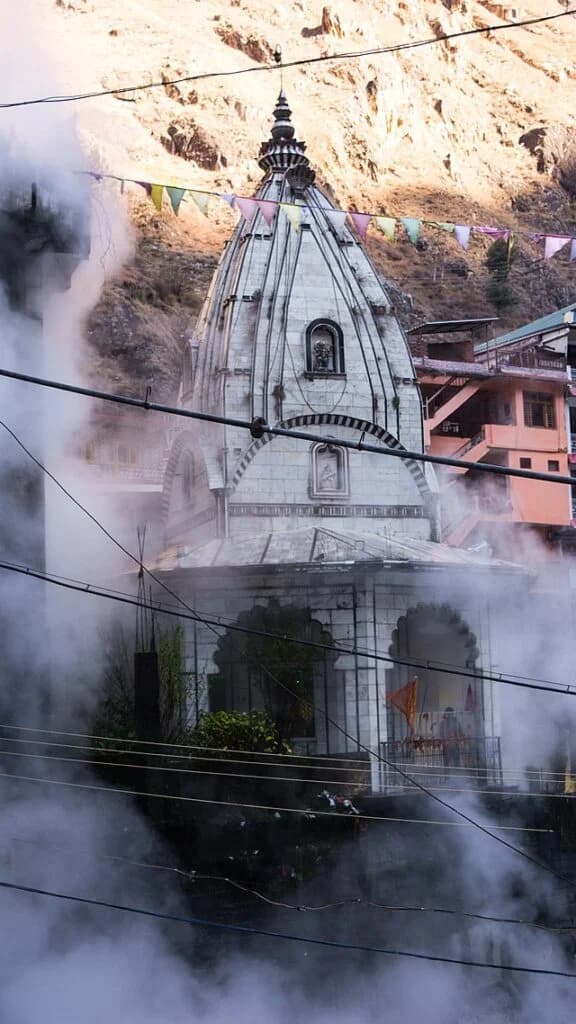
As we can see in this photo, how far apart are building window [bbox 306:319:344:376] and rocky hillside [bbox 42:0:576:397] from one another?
20.9 metres

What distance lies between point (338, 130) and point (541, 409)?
31982 mm

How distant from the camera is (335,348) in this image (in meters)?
28.4

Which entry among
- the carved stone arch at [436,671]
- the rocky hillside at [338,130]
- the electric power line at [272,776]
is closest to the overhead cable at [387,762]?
the electric power line at [272,776]

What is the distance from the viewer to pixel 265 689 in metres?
24.7

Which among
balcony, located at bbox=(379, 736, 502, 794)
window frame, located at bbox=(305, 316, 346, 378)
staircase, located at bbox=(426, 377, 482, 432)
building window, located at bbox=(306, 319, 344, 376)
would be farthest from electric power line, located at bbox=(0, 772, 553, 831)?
staircase, located at bbox=(426, 377, 482, 432)

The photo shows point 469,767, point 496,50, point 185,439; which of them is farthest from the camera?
point 496,50

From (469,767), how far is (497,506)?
14.2m

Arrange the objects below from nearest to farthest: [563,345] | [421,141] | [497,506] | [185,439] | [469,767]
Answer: [469,767] → [185,439] → [497,506] → [563,345] → [421,141]

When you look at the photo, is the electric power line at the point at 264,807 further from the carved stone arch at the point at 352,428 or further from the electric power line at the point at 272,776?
the carved stone arch at the point at 352,428

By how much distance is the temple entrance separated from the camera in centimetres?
2431

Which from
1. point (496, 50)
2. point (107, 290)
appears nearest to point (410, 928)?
point (107, 290)

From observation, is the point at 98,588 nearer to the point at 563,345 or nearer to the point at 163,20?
the point at 563,345

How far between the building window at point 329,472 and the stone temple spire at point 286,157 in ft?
19.7

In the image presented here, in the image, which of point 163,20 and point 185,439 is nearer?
point 185,439
